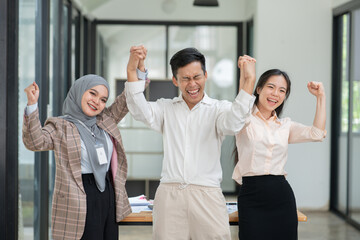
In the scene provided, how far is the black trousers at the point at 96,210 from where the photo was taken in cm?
212

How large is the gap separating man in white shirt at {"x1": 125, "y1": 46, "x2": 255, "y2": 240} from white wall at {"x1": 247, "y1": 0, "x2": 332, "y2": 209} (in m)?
3.99

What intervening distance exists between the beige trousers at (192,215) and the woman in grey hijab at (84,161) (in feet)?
0.88

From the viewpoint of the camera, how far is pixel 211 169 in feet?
6.89

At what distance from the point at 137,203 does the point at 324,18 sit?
419 centimetres

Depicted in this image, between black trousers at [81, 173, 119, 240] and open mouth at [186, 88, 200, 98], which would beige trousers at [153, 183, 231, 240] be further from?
open mouth at [186, 88, 200, 98]

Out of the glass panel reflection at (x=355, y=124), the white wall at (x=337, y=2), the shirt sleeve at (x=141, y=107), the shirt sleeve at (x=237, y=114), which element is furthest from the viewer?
the white wall at (x=337, y=2)

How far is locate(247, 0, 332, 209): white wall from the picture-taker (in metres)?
5.98

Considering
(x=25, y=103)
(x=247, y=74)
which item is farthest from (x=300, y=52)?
(x=247, y=74)

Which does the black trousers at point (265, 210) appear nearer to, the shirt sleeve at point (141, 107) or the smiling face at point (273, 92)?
the smiling face at point (273, 92)

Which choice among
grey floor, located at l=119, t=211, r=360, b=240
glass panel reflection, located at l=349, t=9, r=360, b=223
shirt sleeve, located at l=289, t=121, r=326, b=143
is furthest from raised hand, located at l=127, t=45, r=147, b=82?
glass panel reflection, located at l=349, t=9, r=360, b=223

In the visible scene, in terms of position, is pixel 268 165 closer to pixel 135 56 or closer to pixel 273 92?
pixel 273 92

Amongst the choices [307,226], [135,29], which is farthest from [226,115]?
[135,29]

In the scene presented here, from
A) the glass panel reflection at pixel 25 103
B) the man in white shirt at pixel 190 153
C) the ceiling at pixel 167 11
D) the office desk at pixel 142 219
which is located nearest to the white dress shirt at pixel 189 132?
the man in white shirt at pixel 190 153

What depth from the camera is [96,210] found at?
214cm
